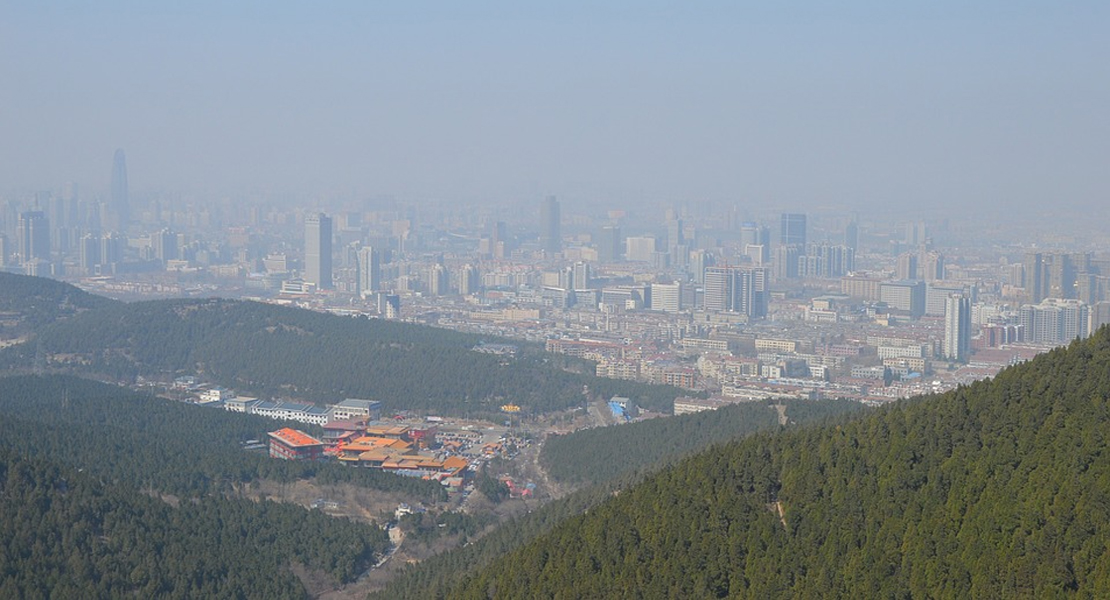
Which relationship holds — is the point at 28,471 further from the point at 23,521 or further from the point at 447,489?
the point at 447,489


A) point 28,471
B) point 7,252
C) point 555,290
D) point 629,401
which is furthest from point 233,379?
point 7,252

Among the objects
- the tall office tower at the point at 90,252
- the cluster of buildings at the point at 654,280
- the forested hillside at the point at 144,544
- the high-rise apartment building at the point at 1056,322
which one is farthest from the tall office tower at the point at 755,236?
the forested hillside at the point at 144,544

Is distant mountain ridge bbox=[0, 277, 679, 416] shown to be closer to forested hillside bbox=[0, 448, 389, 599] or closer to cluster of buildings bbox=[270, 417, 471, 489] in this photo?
cluster of buildings bbox=[270, 417, 471, 489]

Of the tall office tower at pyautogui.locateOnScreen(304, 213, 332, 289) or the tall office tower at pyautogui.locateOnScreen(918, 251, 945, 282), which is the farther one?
the tall office tower at pyautogui.locateOnScreen(304, 213, 332, 289)

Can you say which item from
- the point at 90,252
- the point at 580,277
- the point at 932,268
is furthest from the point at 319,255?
the point at 932,268

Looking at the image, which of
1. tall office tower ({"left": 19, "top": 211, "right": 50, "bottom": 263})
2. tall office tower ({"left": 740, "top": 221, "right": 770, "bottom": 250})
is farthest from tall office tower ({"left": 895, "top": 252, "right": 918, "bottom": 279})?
tall office tower ({"left": 19, "top": 211, "right": 50, "bottom": 263})

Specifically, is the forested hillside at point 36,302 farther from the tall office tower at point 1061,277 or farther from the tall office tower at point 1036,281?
the tall office tower at point 1061,277
